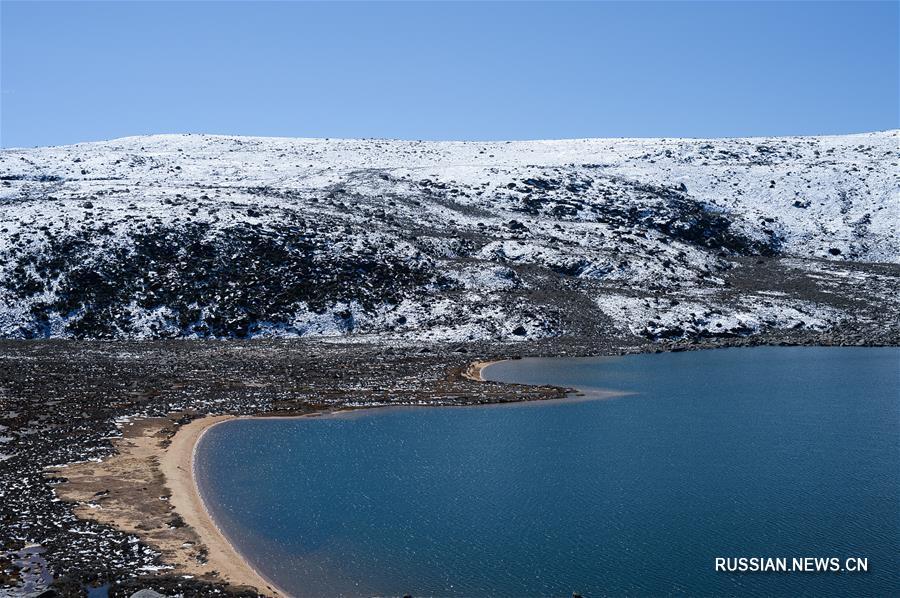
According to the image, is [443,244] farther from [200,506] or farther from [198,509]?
[198,509]

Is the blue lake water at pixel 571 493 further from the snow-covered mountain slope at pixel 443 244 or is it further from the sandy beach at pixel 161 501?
the snow-covered mountain slope at pixel 443 244

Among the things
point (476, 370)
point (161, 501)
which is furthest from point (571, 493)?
point (476, 370)

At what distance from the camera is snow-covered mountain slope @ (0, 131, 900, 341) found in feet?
266

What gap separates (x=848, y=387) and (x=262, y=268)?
62.1 m

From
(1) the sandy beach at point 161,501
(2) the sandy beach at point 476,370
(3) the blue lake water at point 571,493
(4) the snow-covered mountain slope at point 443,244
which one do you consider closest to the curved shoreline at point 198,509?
(1) the sandy beach at point 161,501

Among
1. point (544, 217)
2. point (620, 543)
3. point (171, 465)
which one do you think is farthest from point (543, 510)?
point (544, 217)

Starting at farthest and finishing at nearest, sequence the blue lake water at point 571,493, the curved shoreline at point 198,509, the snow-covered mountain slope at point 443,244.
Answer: the snow-covered mountain slope at point 443,244
the blue lake water at point 571,493
the curved shoreline at point 198,509

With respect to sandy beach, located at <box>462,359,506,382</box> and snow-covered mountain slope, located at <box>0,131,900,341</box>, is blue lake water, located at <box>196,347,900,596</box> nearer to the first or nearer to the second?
sandy beach, located at <box>462,359,506,382</box>

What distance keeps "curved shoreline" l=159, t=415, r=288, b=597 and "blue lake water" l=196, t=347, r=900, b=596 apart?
1.69 feet

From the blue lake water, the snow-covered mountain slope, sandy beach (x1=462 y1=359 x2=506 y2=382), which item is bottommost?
the blue lake water

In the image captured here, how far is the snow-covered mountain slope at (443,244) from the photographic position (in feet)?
266

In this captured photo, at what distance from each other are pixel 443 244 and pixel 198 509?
2806 inches

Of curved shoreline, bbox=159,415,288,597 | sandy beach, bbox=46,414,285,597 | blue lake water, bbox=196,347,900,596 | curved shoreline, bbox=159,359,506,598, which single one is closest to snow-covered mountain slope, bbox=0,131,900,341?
→ blue lake water, bbox=196,347,900,596

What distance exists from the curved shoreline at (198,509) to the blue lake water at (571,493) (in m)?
0.51
